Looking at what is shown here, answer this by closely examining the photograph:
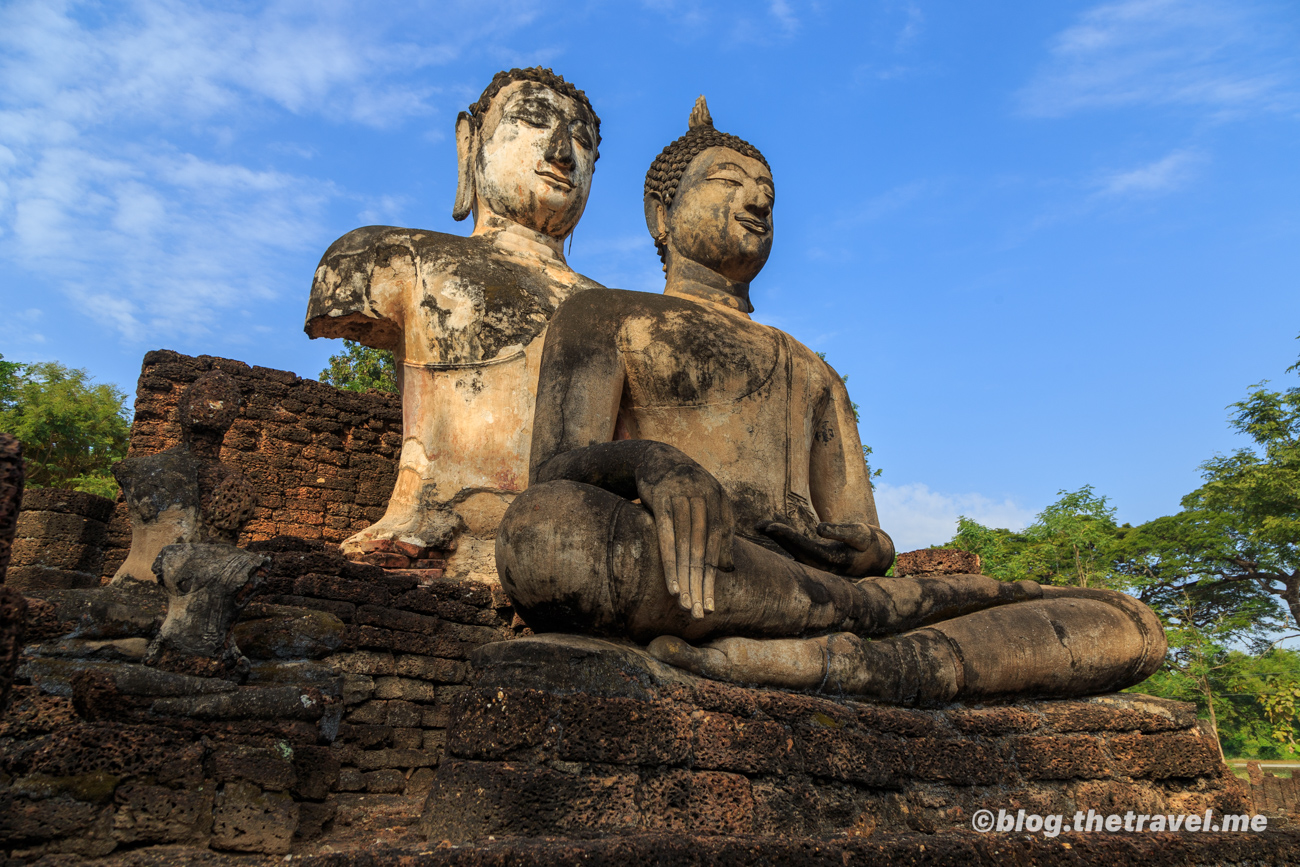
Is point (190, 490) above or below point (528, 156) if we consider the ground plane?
below

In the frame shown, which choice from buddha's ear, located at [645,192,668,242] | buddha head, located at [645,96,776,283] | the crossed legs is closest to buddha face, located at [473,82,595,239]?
buddha's ear, located at [645,192,668,242]

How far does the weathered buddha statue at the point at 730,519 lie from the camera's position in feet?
8.71

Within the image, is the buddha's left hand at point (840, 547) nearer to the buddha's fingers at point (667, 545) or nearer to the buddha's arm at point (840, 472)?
the buddha's arm at point (840, 472)

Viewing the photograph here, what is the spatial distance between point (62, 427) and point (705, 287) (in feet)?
83.1

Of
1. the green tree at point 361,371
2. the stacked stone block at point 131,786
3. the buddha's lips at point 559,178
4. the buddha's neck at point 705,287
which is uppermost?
the green tree at point 361,371

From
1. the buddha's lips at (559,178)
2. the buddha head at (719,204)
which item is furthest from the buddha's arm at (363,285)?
the buddha head at (719,204)

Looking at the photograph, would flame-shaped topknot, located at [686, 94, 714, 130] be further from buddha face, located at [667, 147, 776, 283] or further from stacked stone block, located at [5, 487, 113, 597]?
stacked stone block, located at [5, 487, 113, 597]

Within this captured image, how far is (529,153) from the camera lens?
5.65m

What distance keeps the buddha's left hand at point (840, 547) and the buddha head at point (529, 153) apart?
9.78 feet

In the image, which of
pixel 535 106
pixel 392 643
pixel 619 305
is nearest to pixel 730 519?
pixel 619 305

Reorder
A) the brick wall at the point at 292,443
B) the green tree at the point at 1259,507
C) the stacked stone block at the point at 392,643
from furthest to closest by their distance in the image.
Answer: the green tree at the point at 1259,507 → the brick wall at the point at 292,443 → the stacked stone block at the point at 392,643

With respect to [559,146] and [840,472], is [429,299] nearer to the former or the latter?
[559,146]

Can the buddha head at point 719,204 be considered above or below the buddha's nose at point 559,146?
below

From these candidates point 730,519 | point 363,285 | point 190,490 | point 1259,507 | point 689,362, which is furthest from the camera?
point 1259,507
